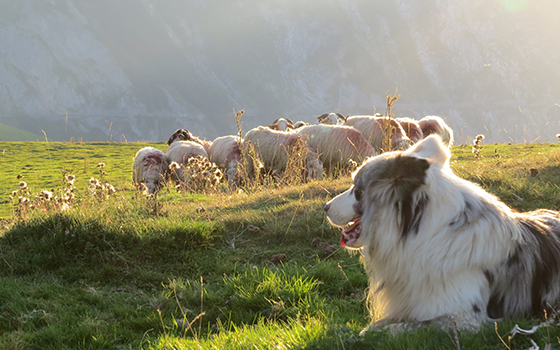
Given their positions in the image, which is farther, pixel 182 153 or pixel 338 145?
pixel 182 153

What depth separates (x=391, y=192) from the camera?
2840 mm

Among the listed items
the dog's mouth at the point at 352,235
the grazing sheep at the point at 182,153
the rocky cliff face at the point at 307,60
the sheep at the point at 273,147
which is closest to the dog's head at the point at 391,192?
the dog's mouth at the point at 352,235

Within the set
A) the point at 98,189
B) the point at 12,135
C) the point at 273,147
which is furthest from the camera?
the point at 12,135

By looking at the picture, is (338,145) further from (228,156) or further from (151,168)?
(151,168)

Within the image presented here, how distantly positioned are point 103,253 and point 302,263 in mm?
2319

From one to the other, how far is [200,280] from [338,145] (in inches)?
291

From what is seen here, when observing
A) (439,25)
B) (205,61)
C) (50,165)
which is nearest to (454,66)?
(439,25)

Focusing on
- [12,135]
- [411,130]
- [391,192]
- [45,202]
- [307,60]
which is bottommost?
[45,202]

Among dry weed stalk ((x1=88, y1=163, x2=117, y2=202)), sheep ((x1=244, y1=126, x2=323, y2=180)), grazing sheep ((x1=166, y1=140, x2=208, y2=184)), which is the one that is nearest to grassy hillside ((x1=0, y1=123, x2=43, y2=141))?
grazing sheep ((x1=166, y1=140, x2=208, y2=184))

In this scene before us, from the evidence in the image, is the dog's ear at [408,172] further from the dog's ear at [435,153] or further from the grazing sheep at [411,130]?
the grazing sheep at [411,130]

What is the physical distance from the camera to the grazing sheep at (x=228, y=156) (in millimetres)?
12664

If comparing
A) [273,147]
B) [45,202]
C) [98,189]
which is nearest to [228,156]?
[273,147]

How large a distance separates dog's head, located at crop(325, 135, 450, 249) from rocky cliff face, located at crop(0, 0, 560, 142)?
96.5 m

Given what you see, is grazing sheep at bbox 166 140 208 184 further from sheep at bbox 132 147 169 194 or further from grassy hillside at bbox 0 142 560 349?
grassy hillside at bbox 0 142 560 349
